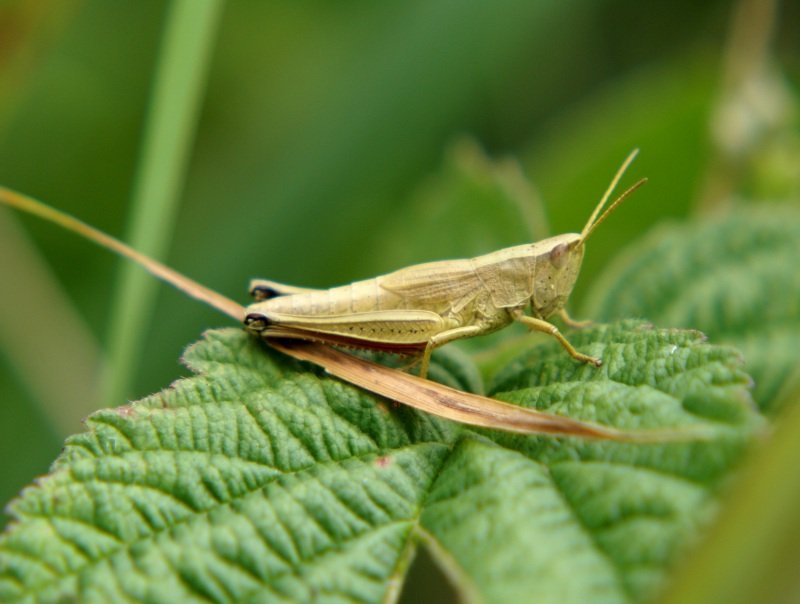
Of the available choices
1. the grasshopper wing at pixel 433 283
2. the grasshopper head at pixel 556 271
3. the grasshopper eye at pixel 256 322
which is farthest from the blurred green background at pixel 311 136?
the grasshopper eye at pixel 256 322

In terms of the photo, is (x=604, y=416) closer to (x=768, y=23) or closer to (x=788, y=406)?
(x=788, y=406)

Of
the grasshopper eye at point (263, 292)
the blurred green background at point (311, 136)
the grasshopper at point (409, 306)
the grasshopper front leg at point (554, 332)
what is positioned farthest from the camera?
the blurred green background at point (311, 136)

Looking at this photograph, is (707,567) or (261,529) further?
(261,529)

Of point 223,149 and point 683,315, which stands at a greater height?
point 223,149

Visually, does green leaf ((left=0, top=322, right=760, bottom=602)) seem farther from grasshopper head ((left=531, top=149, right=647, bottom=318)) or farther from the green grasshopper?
grasshopper head ((left=531, top=149, right=647, bottom=318))

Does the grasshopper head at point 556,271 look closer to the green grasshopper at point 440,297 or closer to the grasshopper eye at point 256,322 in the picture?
the green grasshopper at point 440,297

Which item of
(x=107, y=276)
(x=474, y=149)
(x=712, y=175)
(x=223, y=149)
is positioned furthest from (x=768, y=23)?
(x=107, y=276)
